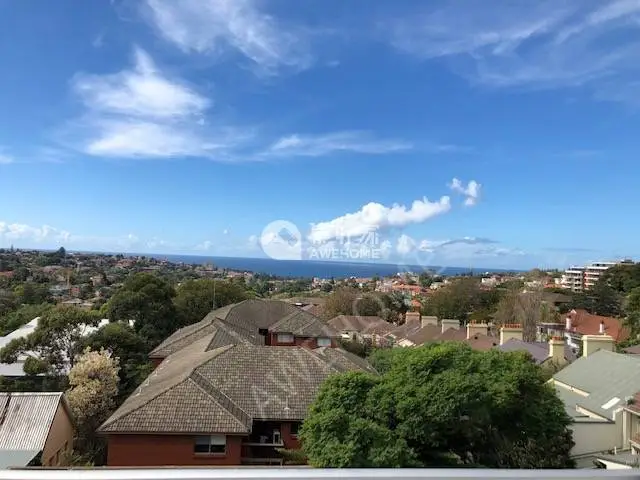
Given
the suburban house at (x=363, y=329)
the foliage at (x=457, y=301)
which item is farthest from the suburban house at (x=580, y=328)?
the suburban house at (x=363, y=329)

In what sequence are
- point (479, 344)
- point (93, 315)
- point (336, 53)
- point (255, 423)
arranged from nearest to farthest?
point (336, 53) < point (255, 423) < point (93, 315) < point (479, 344)

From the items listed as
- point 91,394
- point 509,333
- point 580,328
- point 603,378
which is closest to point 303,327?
point 91,394

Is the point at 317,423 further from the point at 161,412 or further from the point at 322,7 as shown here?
the point at 322,7

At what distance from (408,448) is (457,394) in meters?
0.82

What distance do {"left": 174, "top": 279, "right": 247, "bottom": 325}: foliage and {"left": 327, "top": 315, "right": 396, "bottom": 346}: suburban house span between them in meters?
5.14

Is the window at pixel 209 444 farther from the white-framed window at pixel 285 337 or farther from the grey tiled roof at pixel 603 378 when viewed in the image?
the white-framed window at pixel 285 337

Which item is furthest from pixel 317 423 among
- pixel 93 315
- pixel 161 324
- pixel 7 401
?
pixel 161 324

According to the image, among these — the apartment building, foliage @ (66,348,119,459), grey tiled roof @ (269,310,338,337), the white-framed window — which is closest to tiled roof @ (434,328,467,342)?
grey tiled roof @ (269,310,338,337)

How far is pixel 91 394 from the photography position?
11.4 m

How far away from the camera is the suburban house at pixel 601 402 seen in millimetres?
8016

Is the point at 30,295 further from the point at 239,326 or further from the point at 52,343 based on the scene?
the point at 239,326

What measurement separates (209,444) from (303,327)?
8.89 metres

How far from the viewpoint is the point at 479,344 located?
54.2 ft

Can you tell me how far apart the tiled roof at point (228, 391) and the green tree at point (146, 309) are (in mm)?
8506
